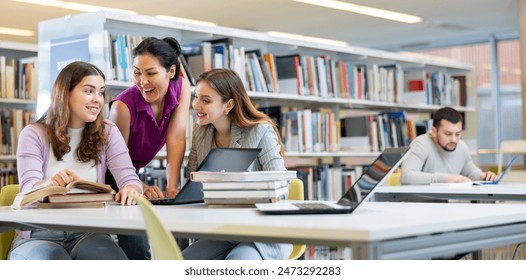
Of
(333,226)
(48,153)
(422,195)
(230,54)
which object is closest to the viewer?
(333,226)

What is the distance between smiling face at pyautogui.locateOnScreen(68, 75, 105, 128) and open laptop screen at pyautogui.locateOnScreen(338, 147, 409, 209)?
116cm

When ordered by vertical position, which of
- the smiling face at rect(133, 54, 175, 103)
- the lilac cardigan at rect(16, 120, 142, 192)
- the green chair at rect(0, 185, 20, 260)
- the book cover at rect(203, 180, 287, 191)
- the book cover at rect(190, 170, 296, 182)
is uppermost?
the smiling face at rect(133, 54, 175, 103)

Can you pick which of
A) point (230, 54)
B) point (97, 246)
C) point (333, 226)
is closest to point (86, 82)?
point (97, 246)

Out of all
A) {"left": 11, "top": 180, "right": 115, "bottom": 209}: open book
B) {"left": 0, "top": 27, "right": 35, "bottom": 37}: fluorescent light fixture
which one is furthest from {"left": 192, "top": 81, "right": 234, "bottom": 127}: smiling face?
{"left": 0, "top": 27, "right": 35, "bottom": 37}: fluorescent light fixture

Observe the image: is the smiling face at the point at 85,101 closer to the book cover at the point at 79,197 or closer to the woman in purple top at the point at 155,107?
the book cover at the point at 79,197

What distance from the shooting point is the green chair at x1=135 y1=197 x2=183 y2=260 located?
1.71m

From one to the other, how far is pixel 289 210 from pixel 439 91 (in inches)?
235

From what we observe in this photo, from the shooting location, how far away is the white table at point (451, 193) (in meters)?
3.86

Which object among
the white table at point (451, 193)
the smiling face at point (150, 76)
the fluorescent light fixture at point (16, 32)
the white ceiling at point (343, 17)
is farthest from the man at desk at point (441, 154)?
the fluorescent light fixture at point (16, 32)

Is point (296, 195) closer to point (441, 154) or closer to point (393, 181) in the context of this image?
point (393, 181)

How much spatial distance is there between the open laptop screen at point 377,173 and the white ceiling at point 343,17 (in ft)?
21.5

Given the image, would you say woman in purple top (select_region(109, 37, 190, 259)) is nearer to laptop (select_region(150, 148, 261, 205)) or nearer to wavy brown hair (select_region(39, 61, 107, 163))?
wavy brown hair (select_region(39, 61, 107, 163))

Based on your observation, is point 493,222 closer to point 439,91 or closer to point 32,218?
point 32,218

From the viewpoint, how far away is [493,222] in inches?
77.1
